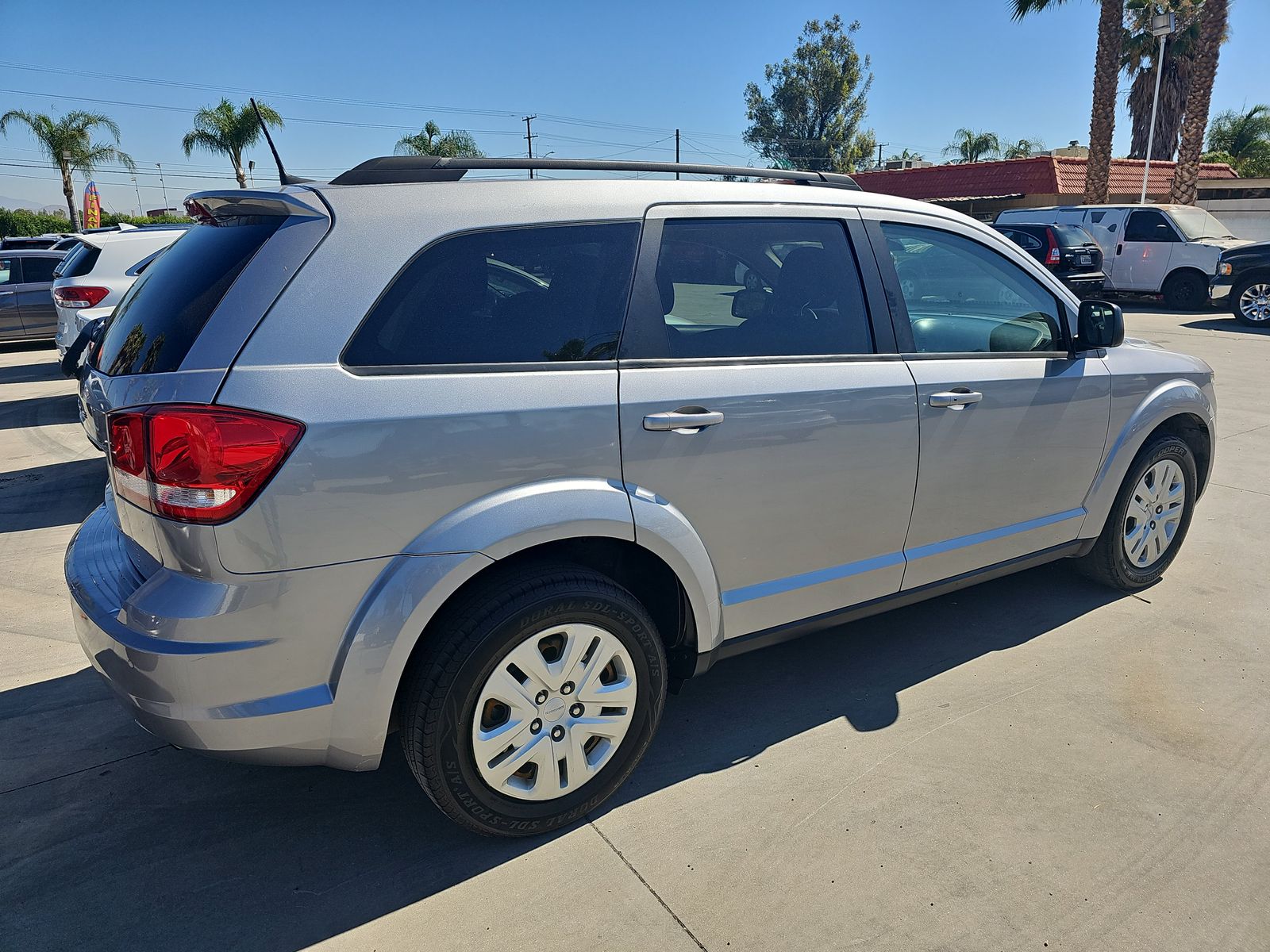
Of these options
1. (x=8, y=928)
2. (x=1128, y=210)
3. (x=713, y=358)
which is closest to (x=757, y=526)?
(x=713, y=358)

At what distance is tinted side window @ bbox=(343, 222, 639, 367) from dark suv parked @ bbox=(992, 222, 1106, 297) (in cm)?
1417

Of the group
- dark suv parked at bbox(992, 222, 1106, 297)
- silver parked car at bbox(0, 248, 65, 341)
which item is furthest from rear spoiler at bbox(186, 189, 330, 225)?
dark suv parked at bbox(992, 222, 1106, 297)

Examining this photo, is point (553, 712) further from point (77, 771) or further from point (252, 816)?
point (77, 771)

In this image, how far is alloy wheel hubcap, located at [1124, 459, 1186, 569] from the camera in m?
4.23

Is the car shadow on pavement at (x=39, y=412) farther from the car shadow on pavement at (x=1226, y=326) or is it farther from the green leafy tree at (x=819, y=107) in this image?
the green leafy tree at (x=819, y=107)

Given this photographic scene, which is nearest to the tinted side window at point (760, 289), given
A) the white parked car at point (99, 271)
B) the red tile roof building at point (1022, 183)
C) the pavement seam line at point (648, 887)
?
the pavement seam line at point (648, 887)

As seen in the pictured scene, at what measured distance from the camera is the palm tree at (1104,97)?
22516 mm

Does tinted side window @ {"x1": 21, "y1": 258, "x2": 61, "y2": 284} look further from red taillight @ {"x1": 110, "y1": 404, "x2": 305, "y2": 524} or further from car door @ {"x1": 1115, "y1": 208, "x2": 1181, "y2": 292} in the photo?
car door @ {"x1": 1115, "y1": 208, "x2": 1181, "y2": 292}

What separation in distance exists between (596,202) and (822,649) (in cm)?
216

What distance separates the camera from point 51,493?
6164 millimetres

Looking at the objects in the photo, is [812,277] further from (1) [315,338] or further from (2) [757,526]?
(1) [315,338]

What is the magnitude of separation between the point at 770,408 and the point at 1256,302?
15.5 metres

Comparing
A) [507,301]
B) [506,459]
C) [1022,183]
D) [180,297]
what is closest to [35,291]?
[180,297]

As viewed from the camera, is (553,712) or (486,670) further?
(553,712)
